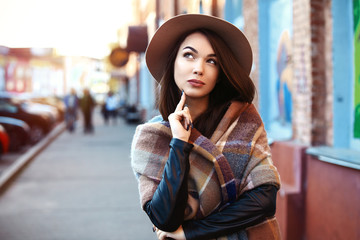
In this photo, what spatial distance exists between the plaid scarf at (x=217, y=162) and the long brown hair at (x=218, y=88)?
0.10 meters

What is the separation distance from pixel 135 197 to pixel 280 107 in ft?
9.78

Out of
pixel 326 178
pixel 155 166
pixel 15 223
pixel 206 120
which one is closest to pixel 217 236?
pixel 155 166

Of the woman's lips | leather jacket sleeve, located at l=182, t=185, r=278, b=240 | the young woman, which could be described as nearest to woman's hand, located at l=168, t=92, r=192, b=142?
the young woman

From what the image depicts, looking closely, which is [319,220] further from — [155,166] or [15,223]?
[15,223]

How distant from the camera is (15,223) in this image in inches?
206

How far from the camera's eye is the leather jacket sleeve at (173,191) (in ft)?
5.27

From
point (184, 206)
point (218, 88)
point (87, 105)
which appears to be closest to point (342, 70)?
point (218, 88)

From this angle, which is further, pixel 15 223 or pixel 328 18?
pixel 15 223

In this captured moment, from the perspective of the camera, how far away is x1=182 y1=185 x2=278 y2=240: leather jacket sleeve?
1661mm

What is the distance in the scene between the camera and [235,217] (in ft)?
5.45

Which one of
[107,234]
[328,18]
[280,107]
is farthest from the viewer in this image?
[280,107]

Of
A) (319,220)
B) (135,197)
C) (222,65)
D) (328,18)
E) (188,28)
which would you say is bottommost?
(135,197)

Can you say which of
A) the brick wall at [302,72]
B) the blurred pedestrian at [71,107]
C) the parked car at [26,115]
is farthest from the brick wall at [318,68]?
the blurred pedestrian at [71,107]

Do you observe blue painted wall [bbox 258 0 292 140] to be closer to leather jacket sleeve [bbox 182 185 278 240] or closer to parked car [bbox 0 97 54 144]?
leather jacket sleeve [bbox 182 185 278 240]
